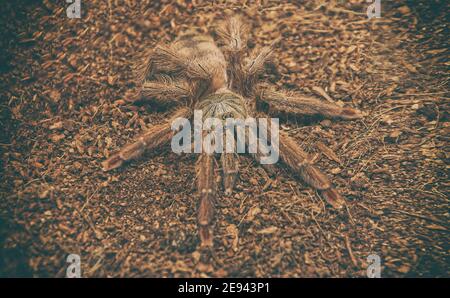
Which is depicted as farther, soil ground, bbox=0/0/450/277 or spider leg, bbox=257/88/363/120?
spider leg, bbox=257/88/363/120

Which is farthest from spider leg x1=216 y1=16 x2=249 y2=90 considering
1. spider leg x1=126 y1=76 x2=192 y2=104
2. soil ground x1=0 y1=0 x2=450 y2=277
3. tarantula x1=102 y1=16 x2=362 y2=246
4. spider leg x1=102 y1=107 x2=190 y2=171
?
spider leg x1=102 y1=107 x2=190 y2=171

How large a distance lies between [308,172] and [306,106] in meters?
0.46

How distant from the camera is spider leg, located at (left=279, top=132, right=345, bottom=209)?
219 centimetres

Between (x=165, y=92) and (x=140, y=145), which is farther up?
(x=165, y=92)


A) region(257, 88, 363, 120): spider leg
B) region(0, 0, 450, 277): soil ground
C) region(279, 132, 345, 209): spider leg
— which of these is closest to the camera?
region(0, 0, 450, 277): soil ground

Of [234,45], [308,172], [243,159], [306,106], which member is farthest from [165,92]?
[308,172]

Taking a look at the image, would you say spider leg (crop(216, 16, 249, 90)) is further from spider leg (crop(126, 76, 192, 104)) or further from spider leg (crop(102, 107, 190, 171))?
spider leg (crop(102, 107, 190, 171))

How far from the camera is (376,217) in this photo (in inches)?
84.9

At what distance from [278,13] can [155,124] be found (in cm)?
126

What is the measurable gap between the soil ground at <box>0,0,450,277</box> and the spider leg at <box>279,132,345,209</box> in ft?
0.19

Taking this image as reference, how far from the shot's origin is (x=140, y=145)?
2.27 meters

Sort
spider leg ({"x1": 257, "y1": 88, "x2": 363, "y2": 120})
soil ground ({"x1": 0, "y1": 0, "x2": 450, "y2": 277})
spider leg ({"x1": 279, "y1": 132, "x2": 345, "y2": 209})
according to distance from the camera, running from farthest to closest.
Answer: spider leg ({"x1": 257, "y1": 88, "x2": 363, "y2": 120}), spider leg ({"x1": 279, "y1": 132, "x2": 345, "y2": 209}), soil ground ({"x1": 0, "y1": 0, "x2": 450, "y2": 277})

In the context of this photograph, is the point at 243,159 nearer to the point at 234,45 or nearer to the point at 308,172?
the point at 308,172
